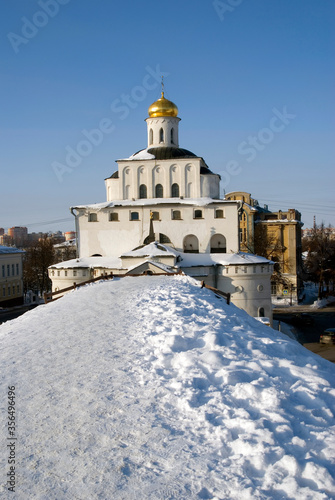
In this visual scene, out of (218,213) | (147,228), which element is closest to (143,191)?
(147,228)

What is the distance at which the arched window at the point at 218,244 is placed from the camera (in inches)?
1019

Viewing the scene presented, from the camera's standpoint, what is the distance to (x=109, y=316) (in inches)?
336

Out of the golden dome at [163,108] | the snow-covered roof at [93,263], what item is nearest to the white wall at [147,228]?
the snow-covered roof at [93,263]

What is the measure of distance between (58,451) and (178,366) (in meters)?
2.13

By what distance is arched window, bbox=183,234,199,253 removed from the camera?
2608 cm

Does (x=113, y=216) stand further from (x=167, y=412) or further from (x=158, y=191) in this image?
(x=167, y=412)

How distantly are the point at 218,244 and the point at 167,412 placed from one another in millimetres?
21428

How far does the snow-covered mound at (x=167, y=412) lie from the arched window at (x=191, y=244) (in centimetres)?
1801

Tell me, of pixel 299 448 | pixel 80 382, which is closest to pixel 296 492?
pixel 299 448

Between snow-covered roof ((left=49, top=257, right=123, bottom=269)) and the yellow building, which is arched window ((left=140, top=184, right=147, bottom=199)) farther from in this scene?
the yellow building

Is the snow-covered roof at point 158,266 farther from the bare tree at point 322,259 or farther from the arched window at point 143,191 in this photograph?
the bare tree at point 322,259

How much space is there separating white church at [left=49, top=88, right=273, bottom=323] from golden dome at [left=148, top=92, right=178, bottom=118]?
6 cm

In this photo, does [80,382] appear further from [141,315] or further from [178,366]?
[141,315]

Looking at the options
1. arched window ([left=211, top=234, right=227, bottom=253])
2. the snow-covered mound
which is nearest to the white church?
arched window ([left=211, top=234, right=227, bottom=253])
